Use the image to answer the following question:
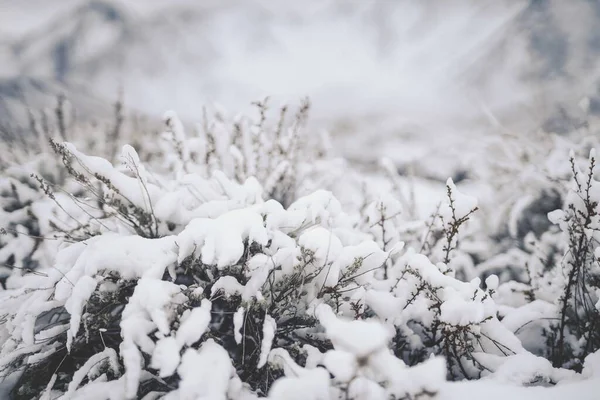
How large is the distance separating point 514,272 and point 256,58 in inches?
204

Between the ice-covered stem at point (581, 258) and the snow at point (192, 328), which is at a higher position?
the ice-covered stem at point (581, 258)

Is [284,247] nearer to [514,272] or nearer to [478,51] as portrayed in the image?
[514,272]

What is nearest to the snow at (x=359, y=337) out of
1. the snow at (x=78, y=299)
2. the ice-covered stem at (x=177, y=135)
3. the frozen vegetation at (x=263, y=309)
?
the frozen vegetation at (x=263, y=309)

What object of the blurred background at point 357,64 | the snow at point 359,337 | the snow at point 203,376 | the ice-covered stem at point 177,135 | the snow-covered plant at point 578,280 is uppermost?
the blurred background at point 357,64

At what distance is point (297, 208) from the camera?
1446 millimetres

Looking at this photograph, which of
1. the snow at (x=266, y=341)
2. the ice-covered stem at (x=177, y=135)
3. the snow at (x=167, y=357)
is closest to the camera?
the snow at (x=167, y=357)

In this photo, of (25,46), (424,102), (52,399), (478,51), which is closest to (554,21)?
(478,51)

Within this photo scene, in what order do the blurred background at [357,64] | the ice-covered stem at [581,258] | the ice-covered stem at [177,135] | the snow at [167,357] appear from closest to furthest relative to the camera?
the snow at [167,357] < the ice-covered stem at [581,258] < the ice-covered stem at [177,135] < the blurred background at [357,64]

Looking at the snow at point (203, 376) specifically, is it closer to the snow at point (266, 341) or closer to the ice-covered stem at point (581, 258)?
the snow at point (266, 341)

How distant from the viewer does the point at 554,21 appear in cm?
479

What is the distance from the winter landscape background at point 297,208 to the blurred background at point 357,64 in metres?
0.04

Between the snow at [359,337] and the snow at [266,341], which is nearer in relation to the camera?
the snow at [359,337]

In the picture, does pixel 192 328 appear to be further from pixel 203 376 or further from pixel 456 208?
pixel 456 208

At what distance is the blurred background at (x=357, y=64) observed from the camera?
4.55m
